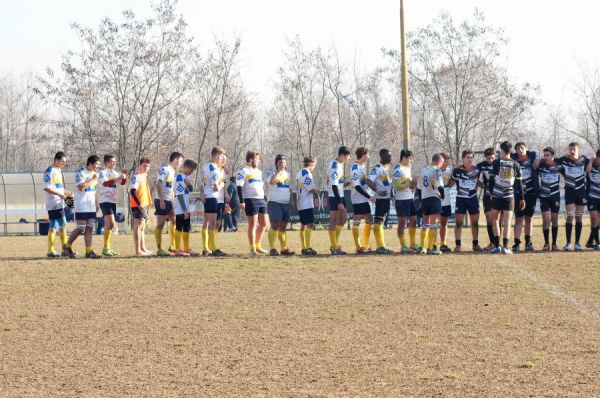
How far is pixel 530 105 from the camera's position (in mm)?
43938

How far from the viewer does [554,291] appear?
1169 centimetres

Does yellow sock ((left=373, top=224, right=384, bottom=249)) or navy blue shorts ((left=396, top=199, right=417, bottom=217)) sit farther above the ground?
navy blue shorts ((left=396, top=199, right=417, bottom=217))

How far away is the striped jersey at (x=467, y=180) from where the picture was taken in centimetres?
1802

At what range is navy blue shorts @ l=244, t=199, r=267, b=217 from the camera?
18.1m

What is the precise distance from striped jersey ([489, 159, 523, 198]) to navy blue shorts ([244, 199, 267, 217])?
453cm

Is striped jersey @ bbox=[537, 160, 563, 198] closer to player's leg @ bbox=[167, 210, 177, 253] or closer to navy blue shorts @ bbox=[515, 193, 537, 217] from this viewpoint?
navy blue shorts @ bbox=[515, 193, 537, 217]

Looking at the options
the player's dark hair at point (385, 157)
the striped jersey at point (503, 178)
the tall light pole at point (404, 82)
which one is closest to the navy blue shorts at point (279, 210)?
the player's dark hair at point (385, 157)

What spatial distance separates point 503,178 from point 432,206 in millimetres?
1487

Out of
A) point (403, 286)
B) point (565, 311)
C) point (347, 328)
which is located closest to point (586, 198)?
point (403, 286)

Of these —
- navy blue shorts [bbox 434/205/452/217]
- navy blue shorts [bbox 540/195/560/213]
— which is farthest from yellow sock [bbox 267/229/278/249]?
navy blue shorts [bbox 540/195/560/213]

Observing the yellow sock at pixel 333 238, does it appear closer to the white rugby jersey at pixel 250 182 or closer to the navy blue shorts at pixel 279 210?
the navy blue shorts at pixel 279 210

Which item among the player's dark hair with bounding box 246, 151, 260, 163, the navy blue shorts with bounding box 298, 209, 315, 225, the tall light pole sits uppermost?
the tall light pole

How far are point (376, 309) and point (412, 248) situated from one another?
314 inches

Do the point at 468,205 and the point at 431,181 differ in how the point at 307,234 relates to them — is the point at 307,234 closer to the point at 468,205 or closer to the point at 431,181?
the point at 431,181
